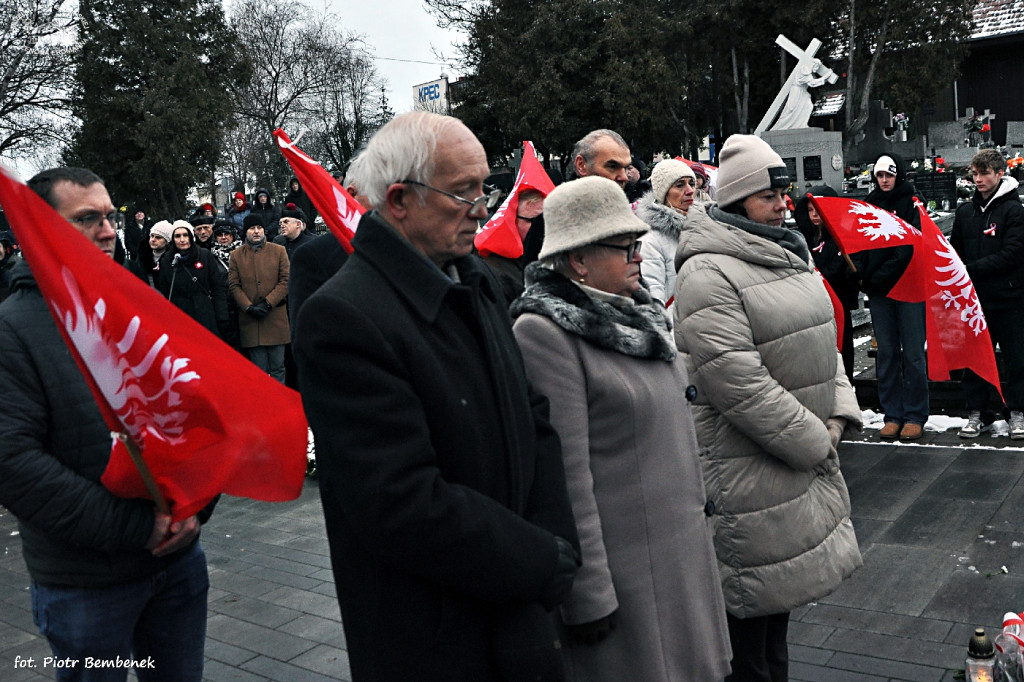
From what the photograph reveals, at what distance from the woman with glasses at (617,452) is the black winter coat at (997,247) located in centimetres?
521

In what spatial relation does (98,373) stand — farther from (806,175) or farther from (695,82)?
(695,82)

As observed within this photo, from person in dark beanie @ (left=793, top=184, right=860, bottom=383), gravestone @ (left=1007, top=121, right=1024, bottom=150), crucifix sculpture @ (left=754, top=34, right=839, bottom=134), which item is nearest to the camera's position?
person in dark beanie @ (left=793, top=184, right=860, bottom=383)

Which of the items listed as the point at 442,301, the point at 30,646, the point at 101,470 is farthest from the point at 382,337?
the point at 30,646

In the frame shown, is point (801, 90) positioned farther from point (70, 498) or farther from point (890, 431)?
point (70, 498)

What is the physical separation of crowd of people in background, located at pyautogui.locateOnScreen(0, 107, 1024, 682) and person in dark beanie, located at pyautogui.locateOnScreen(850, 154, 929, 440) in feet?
13.2

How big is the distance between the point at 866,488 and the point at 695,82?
30428 mm

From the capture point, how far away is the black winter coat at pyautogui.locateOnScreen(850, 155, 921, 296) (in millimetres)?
7066

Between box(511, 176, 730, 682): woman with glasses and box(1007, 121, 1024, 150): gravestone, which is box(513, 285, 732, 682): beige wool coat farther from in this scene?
box(1007, 121, 1024, 150): gravestone

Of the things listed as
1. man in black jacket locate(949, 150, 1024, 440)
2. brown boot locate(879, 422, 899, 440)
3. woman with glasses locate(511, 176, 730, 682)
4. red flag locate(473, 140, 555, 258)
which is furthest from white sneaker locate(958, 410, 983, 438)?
woman with glasses locate(511, 176, 730, 682)

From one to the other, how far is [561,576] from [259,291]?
8395mm

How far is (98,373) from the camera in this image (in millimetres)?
2473

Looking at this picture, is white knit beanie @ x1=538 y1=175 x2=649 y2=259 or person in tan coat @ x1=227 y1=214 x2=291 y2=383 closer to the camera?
white knit beanie @ x1=538 y1=175 x2=649 y2=259

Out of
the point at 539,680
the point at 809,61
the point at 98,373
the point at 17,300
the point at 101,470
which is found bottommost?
the point at 539,680

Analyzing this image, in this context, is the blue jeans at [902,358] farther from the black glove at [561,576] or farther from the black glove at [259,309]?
the black glove at [561,576]
